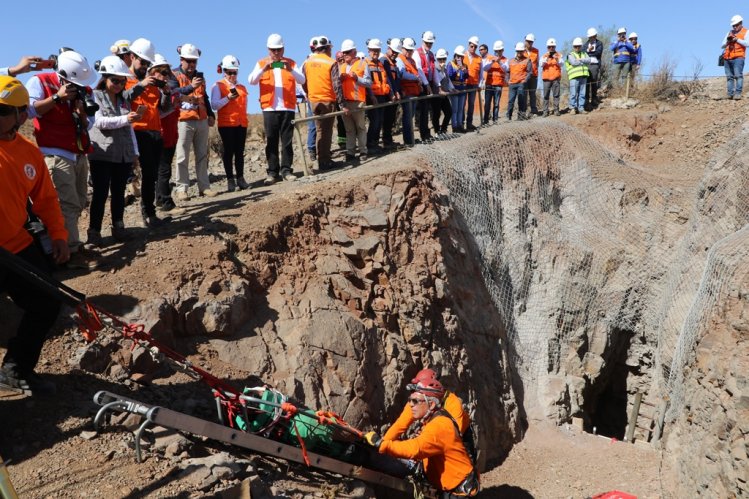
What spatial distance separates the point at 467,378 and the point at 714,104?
11.0 meters

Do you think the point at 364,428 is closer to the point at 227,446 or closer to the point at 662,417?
the point at 227,446

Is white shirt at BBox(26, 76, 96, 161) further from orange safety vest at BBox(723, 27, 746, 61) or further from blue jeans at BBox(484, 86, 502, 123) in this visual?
orange safety vest at BBox(723, 27, 746, 61)

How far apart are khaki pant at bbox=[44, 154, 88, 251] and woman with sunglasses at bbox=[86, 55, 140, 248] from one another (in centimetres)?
19

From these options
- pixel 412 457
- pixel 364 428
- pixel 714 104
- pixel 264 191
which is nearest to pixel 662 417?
pixel 364 428

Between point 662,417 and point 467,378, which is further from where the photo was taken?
point 662,417

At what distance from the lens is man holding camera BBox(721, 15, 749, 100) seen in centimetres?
1522

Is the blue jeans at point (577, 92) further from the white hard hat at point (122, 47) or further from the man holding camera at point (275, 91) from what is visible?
the white hard hat at point (122, 47)

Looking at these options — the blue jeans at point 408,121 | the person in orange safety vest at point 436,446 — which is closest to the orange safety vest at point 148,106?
the person in orange safety vest at point 436,446

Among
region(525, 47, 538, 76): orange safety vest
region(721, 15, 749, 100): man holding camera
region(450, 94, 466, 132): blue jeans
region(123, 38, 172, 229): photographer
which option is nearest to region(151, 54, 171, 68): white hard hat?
region(123, 38, 172, 229): photographer

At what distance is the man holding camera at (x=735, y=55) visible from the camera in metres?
15.2

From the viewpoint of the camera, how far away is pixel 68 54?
6316mm

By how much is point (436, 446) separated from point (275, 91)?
655cm

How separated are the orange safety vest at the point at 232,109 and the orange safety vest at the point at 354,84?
1.94 metres

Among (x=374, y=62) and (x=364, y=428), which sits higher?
(x=374, y=62)
